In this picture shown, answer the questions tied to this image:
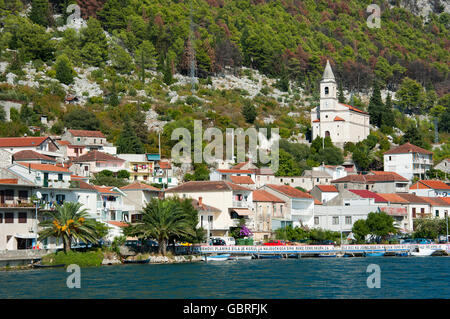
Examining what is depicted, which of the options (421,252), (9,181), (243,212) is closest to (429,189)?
(421,252)

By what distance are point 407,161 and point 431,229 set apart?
92.7ft

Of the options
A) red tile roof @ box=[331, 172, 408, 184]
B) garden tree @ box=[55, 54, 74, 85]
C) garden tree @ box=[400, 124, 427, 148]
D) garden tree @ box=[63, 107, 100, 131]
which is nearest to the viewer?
red tile roof @ box=[331, 172, 408, 184]

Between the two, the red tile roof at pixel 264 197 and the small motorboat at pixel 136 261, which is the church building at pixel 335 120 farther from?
the small motorboat at pixel 136 261

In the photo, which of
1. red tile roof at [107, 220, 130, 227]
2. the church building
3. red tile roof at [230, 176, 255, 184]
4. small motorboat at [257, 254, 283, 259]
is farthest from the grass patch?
the church building

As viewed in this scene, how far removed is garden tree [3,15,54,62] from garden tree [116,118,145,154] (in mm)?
37312

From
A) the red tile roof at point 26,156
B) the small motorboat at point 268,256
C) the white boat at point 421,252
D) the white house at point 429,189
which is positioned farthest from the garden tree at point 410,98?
the red tile roof at point 26,156

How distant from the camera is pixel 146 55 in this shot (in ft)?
471

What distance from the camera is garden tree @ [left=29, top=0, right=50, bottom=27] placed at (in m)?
143

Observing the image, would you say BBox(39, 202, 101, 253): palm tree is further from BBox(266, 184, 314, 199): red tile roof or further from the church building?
the church building

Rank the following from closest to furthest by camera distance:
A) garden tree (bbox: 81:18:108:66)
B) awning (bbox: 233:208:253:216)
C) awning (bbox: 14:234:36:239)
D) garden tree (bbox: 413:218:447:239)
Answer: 1. awning (bbox: 14:234:36:239)
2. awning (bbox: 233:208:253:216)
3. garden tree (bbox: 413:218:447:239)
4. garden tree (bbox: 81:18:108:66)

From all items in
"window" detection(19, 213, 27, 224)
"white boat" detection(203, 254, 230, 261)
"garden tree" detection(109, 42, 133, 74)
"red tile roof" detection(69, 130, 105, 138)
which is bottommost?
"white boat" detection(203, 254, 230, 261)

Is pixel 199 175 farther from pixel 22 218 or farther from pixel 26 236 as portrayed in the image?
pixel 26 236

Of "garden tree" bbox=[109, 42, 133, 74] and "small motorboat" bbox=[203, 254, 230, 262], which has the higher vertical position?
"garden tree" bbox=[109, 42, 133, 74]
